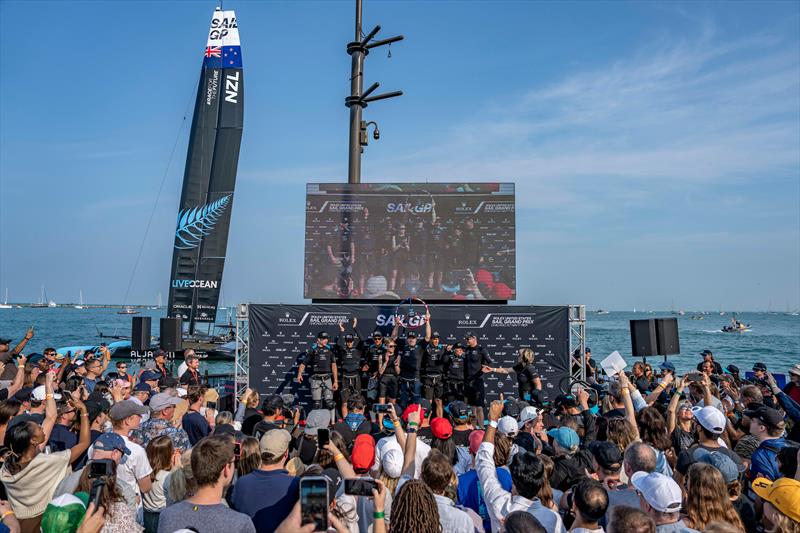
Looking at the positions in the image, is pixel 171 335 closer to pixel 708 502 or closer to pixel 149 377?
pixel 149 377

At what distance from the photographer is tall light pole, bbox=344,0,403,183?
52.5 feet

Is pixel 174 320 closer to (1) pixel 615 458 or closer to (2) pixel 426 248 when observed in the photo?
(2) pixel 426 248

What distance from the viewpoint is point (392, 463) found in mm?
4445

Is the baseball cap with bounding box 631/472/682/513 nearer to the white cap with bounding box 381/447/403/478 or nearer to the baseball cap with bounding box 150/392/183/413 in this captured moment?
the white cap with bounding box 381/447/403/478

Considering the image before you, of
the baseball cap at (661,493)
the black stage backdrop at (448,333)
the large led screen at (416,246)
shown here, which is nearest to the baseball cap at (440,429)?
the baseball cap at (661,493)

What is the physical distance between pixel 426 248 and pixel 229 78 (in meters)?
20.1

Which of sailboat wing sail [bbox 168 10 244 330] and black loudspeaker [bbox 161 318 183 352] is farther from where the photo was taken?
sailboat wing sail [bbox 168 10 244 330]

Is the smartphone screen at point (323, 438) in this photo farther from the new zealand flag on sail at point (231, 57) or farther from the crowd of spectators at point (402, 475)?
the new zealand flag on sail at point (231, 57)

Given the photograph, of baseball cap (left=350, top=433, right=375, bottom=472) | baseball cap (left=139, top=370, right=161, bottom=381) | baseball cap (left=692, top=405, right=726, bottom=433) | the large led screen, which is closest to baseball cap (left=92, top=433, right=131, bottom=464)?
baseball cap (left=350, top=433, right=375, bottom=472)

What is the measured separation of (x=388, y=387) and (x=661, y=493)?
11173 mm

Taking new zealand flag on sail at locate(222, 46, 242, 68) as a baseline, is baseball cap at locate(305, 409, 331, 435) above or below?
below

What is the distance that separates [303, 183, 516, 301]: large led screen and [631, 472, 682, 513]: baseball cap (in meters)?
11.7

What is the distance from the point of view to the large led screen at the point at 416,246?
1536 centimetres

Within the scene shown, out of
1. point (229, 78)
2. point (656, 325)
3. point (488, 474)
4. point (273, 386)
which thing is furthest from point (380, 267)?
point (229, 78)
